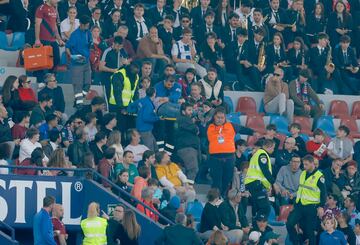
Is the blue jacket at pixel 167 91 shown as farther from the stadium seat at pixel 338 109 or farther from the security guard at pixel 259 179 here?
the stadium seat at pixel 338 109

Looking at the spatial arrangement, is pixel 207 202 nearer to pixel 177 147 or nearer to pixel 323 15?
pixel 177 147

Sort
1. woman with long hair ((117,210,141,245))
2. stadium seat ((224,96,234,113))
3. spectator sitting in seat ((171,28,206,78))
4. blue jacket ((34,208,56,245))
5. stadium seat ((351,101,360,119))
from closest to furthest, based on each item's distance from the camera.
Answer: blue jacket ((34,208,56,245))
woman with long hair ((117,210,141,245))
spectator sitting in seat ((171,28,206,78))
stadium seat ((224,96,234,113))
stadium seat ((351,101,360,119))

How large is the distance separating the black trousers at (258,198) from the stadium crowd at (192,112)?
0.02m

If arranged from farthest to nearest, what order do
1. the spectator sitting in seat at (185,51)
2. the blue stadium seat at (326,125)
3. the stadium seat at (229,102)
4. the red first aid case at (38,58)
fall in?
the blue stadium seat at (326,125) → the stadium seat at (229,102) → the spectator sitting in seat at (185,51) → the red first aid case at (38,58)

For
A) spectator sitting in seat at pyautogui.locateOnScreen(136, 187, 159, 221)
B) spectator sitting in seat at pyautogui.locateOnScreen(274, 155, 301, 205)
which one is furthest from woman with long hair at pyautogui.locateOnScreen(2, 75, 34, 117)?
spectator sitting in seat at pyautogui.locateOnScreen(274, 155, 301, 205)

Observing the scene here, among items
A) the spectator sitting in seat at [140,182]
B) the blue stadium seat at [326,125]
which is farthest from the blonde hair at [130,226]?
the blue stadium seat at [326,125]

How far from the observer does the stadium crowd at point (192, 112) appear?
1108 inches

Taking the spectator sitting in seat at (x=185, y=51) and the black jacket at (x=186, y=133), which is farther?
the spectator sitting in seat at (x=185, y=51)

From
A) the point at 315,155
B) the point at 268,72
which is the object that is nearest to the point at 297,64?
the point at 268,72

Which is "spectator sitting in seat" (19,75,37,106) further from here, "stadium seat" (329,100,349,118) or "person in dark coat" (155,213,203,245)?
"stadium seat" (329,100,349,118)

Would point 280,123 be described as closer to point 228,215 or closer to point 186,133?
point 186,133

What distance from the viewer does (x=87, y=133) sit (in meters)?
29.2

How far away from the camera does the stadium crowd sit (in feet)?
92.3

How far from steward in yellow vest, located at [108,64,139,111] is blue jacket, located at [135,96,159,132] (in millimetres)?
521
